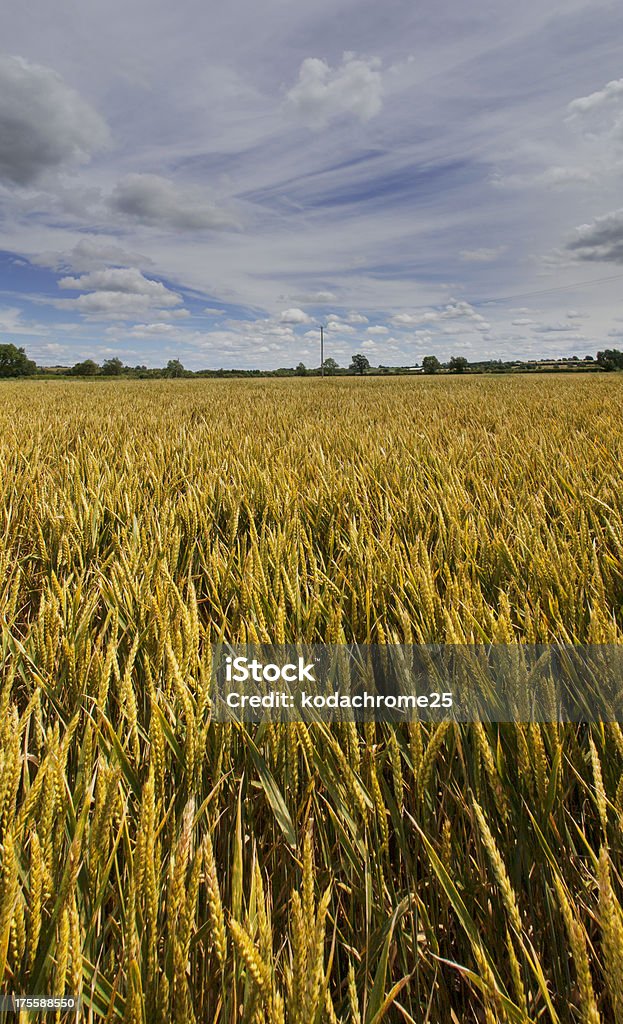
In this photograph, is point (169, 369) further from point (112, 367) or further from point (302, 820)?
point (302, 820)

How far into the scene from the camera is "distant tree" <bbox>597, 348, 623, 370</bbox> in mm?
46469

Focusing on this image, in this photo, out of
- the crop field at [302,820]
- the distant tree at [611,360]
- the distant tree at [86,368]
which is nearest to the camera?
the crop field at [302,820]

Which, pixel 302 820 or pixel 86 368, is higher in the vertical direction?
pixel 86 368

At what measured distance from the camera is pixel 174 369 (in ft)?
248

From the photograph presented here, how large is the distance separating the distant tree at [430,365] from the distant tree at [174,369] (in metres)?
37.1

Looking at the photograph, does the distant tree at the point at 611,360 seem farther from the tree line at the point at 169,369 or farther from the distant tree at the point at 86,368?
the distant tree at the point at 86,368

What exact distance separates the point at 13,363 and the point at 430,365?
6432 centimetres

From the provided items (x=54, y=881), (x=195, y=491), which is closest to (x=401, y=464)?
(x=195, y=491)

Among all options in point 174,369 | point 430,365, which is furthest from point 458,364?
point 174,369

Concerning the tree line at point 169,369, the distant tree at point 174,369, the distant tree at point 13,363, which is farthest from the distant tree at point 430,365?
the distant tree at point 13,363

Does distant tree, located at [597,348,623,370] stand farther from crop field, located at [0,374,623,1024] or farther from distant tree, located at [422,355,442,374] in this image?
crop field, located at [0,374,623,1024]

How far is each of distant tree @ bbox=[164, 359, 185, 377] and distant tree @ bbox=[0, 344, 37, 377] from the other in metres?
20.9

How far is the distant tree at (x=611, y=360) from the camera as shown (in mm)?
46469

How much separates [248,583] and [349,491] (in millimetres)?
957
